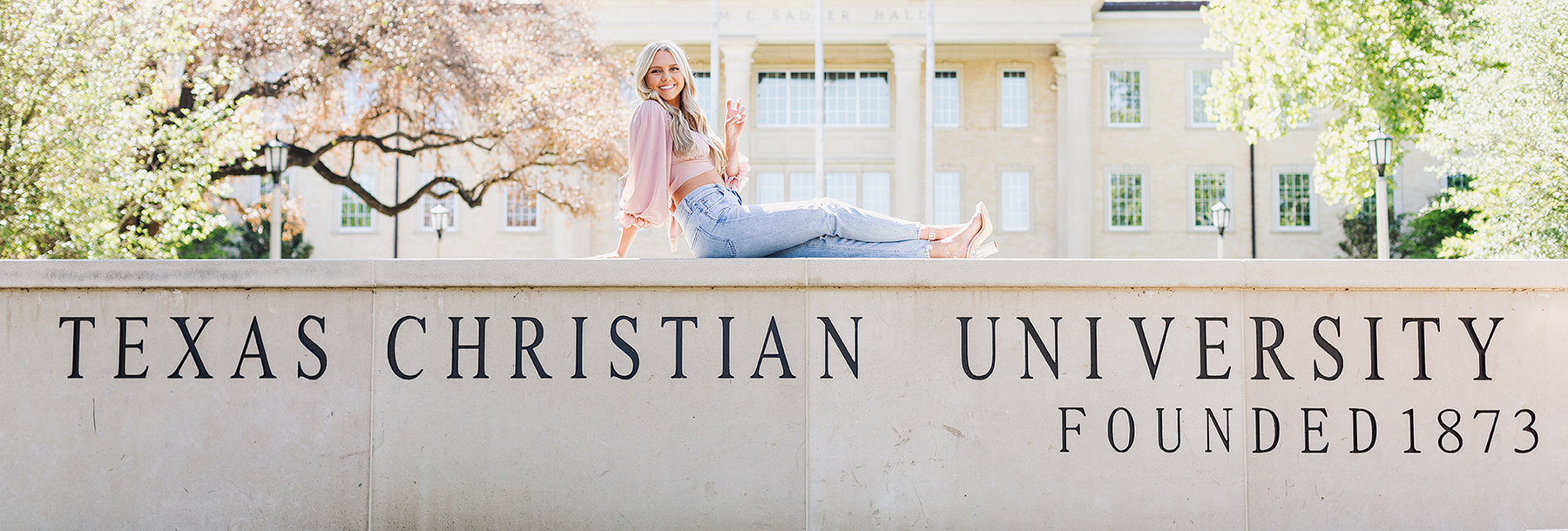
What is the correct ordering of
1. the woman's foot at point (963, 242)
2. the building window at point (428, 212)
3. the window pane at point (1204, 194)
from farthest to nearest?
the window pane at point (1204, 194) < the building window at point (428, 212) < the woman's foot at point (963, 242)

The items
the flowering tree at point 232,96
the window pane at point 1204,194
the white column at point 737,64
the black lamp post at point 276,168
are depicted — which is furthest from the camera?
the window pane at point 1204,194

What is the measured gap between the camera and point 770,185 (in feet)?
109

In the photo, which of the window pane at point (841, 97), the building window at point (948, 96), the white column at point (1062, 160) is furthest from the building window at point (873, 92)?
the white column at point (1062, 160)

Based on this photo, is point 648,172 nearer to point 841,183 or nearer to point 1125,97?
point 841,183

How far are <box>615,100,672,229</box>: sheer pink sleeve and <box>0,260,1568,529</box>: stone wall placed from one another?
349 mm

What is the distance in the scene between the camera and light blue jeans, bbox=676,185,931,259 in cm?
466

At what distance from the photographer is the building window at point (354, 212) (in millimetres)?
33125

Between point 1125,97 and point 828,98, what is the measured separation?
905cm

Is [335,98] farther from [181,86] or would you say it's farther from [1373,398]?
[1373,398]

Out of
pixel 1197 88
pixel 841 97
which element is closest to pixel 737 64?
pixel 841 97

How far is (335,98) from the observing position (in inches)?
696

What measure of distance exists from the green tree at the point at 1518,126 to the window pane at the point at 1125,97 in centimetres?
1831

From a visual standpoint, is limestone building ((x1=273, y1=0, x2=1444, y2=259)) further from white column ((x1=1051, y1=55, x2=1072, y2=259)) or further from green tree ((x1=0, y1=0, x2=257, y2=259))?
green tree ((x1=0, y1=0, x2=257, y2=259))

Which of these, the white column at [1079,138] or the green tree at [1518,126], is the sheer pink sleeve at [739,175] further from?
the white column at [1079,138]
